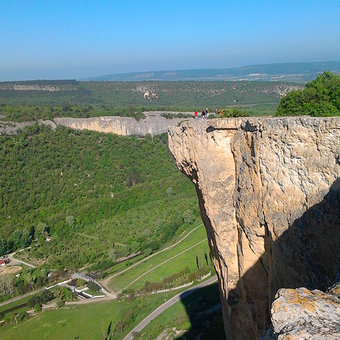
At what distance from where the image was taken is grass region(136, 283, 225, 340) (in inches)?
1039

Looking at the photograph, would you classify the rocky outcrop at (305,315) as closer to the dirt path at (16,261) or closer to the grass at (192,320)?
the grass at (192,320)

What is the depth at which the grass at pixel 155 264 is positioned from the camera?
42.8 metres

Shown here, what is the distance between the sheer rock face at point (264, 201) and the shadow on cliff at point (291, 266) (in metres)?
0.03

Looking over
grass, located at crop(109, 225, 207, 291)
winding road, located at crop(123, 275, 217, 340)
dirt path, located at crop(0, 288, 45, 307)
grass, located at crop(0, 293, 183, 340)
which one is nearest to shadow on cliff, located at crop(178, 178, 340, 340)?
winding road, located at crop(123, 275, 217, 340)

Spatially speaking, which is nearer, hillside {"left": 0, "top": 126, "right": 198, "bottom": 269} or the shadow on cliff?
the shadow on cliff

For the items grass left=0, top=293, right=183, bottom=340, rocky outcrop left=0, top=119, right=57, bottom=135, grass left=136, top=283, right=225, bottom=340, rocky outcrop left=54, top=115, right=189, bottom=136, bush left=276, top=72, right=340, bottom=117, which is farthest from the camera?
rocky outcrop left=54, top=115, right=189, bottom=136

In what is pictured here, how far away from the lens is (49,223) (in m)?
60.0

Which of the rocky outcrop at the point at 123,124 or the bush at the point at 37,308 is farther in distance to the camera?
the rocky outcrop at the point at 123,124

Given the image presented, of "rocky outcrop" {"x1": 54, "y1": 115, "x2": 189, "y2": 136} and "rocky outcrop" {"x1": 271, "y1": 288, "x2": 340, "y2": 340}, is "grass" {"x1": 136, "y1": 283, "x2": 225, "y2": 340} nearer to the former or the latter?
"rocky outcrop" {"x1": 271, "y1": 288, "x2": 340, "y2": 340}

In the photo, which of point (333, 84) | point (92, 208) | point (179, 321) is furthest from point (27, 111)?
point (333, 84)

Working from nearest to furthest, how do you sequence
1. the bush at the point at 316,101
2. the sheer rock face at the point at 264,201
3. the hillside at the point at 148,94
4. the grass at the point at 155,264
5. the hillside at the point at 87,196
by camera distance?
the sheer rock face at the point at 264,201 → the bush at the point at 316,101 → the grass at the point at 155,264 → the hillside at the point at 87,196 → the hillside at the point at 148,94

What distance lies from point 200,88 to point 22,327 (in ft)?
523

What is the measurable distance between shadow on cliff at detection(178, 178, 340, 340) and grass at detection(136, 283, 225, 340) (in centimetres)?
1326

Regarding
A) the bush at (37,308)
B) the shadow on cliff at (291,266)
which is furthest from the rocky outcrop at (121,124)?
the shadow on cliff at (291,266)
